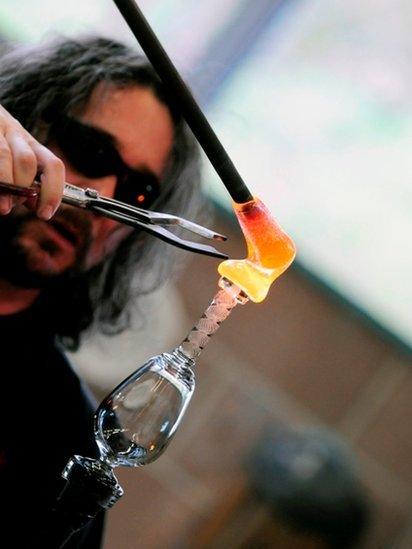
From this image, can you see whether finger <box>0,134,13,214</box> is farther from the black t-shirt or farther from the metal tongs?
the black t-shirt

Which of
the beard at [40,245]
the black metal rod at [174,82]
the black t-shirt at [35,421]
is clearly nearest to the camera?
the black metal rod at [174,82]

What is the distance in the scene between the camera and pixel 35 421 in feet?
3.18

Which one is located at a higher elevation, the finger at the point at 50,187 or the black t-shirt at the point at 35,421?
the finger at the point at 50,187

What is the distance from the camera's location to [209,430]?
107 cm

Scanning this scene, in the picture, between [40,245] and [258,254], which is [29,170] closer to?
[258,254]

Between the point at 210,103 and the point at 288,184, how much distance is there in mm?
182

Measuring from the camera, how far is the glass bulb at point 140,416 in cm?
55

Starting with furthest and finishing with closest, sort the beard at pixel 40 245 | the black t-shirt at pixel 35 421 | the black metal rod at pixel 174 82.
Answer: the beard at pixel 40 245 → the black t-shirt at pixel 35 421 → the black metal rod at pixel 174 82

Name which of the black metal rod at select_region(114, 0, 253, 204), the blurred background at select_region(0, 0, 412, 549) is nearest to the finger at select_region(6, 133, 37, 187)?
the black metal rod at select_region(114, 0, 253, 204)

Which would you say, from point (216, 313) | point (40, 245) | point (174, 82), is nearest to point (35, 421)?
point (40, 245)

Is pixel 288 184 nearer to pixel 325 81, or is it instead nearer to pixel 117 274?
pixel 325 81

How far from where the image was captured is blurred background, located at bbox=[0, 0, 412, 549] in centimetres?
107

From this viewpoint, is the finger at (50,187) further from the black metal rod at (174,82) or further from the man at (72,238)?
the man at (72,238)

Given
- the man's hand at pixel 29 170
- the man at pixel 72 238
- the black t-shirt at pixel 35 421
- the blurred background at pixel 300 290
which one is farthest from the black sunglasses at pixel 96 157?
the man's hand at pixel 29 170
